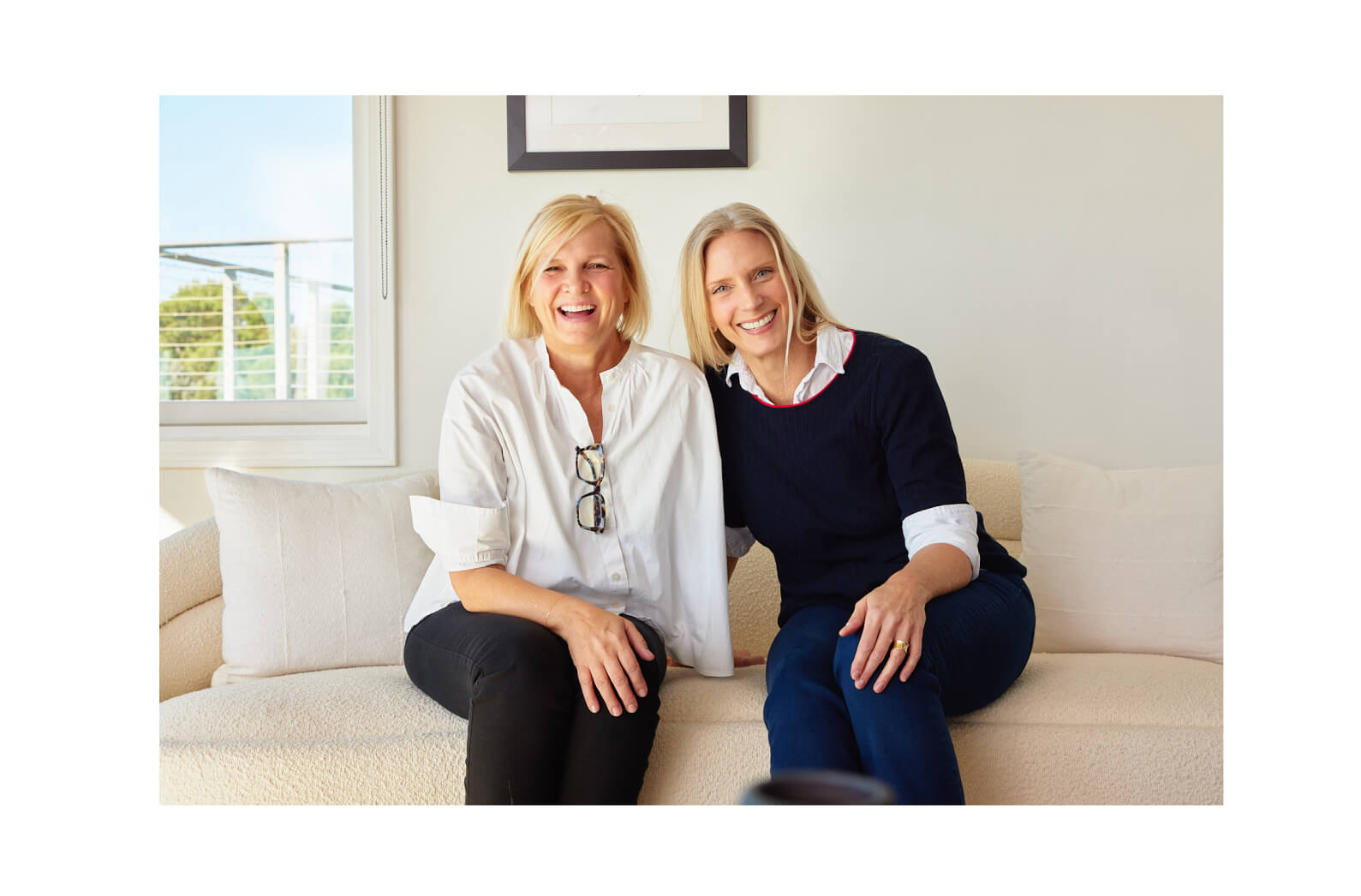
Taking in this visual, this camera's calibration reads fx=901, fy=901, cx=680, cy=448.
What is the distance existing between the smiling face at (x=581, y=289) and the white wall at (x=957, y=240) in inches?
23.1

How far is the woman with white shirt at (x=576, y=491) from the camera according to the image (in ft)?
4.14

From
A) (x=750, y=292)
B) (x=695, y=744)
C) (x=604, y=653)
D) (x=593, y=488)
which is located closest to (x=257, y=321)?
(x=593, y=488)

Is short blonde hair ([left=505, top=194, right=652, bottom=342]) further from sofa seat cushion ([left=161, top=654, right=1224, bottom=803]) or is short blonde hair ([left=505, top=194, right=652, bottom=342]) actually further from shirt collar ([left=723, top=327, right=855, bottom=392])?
sofa seat cushion ([left=161, top=654, right=1224, bottom=803])

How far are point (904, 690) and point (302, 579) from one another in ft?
3.50

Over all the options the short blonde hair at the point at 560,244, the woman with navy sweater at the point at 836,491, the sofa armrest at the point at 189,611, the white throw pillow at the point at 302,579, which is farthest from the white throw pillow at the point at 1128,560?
the sofa armrest at the point at 189,611

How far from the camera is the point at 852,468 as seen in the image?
4.56 feet

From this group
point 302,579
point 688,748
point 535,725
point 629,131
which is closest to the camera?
point 535,725

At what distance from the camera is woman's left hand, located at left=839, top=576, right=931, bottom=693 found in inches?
44.6

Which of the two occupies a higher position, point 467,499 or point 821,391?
point 821,391

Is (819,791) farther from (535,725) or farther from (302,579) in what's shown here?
(302,579)
